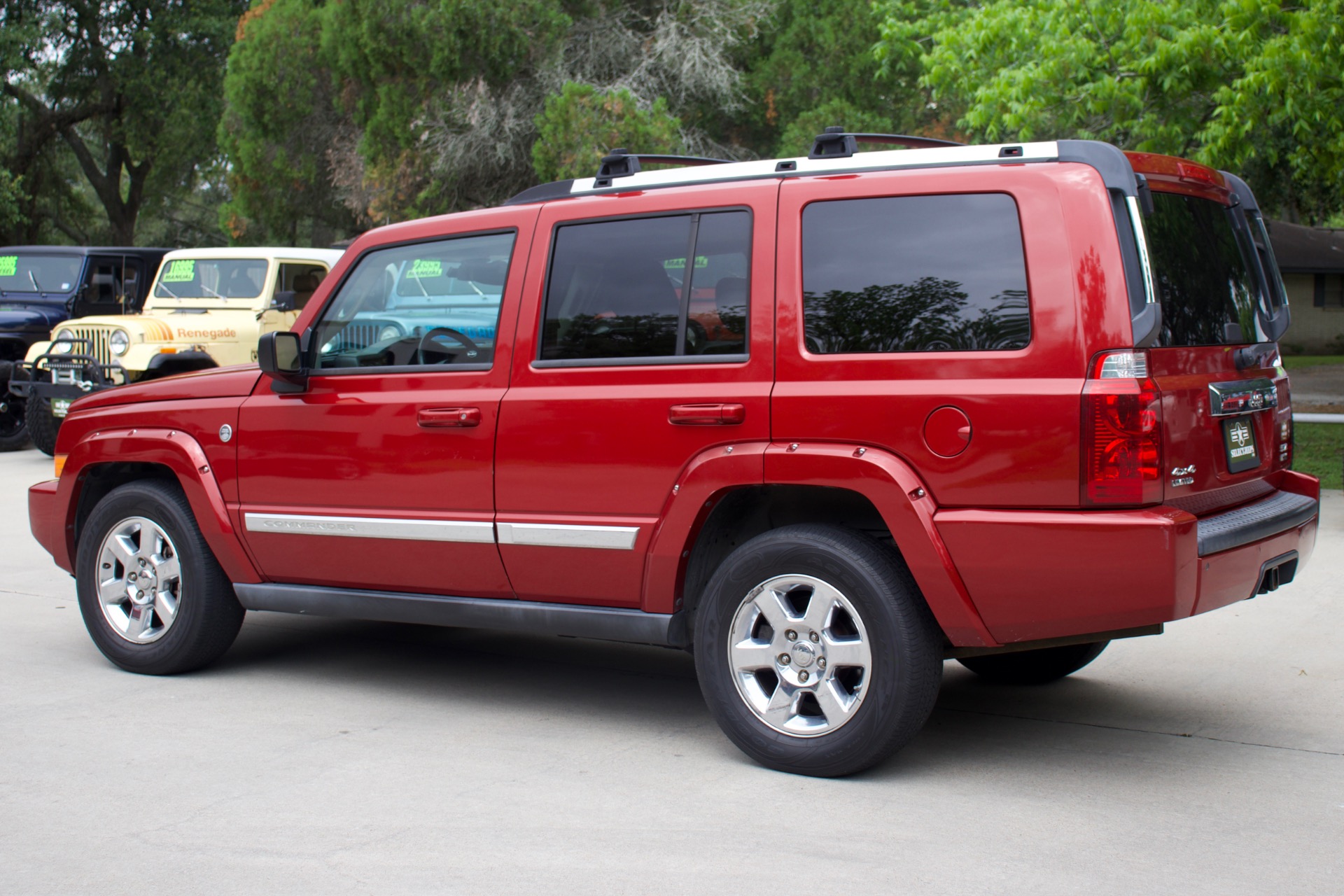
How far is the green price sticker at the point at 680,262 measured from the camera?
183 inches

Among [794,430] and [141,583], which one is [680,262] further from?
[141,583]

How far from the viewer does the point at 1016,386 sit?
4027mm

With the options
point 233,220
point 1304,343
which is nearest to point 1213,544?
point 233,220

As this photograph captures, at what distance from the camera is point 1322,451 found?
524 inches

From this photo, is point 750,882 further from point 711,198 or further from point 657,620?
point 711,198

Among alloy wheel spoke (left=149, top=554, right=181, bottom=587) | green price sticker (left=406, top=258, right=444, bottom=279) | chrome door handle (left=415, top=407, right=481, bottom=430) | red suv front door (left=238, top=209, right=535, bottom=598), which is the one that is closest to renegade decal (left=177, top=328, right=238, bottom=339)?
alloy wheel spoke (left=149, top=554, right=181, bottom=587)

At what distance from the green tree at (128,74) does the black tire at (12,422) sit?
52.3 ft

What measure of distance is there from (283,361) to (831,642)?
2464 millimetres

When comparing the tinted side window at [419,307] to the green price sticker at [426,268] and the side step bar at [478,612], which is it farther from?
the side step bar at [478,612]

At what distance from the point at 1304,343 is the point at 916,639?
35.9m

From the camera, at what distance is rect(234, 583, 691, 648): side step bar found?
474 centimetres

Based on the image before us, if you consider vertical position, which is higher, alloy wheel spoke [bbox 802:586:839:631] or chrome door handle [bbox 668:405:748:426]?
chrome door handle [bbox 668:405:748:426]

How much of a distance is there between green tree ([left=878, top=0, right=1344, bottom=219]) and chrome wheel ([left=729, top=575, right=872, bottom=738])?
9.50 m

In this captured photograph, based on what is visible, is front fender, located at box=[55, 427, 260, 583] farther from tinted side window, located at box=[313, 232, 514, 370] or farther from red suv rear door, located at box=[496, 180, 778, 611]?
red suv rear door, located at box=[496, 180, 778, 611]
